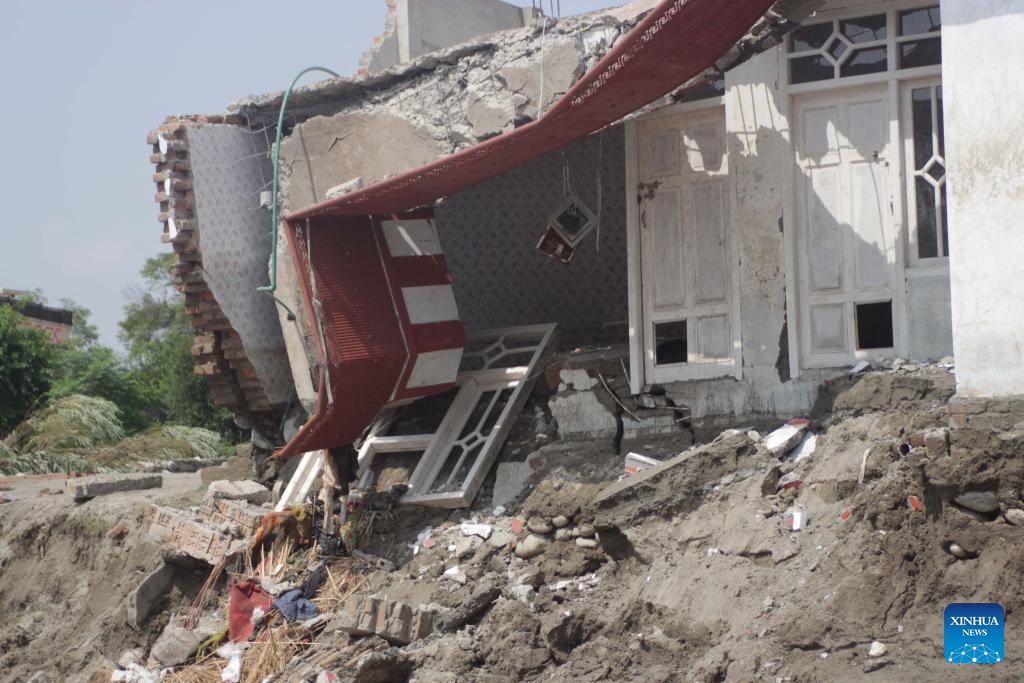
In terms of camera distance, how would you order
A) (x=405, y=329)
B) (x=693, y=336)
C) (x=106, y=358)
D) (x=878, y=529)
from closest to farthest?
(x=878, y=529) < (x=693, y=336) < (x=405, y=329) < (x=106, y=358)

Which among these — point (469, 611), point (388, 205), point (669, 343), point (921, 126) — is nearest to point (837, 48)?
point (921, 126)

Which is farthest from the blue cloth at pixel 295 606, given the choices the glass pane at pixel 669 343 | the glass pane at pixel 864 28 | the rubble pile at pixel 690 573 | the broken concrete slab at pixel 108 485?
the glass pane at pixel 864 28

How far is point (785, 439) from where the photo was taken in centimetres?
793

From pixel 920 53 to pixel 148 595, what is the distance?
22.0ft

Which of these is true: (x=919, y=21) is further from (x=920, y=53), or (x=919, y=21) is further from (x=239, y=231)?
(x=239, y=231)

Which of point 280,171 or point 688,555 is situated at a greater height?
point 280,171

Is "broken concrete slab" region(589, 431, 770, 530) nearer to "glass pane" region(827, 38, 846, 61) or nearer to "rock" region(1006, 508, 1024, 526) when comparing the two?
"rock" region(1006, 508, 1024, 526)

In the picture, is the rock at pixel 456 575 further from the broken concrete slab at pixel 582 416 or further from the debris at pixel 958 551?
the debris at pixel 958 551

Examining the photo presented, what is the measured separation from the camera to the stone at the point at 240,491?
1040 cm

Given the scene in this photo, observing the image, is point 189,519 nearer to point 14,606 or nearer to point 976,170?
point 14,606

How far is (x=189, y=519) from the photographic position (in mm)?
9992

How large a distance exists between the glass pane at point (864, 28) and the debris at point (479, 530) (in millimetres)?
4122

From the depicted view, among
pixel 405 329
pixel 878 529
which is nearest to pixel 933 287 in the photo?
pixel 878 529

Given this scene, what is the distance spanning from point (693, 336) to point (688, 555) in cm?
202
